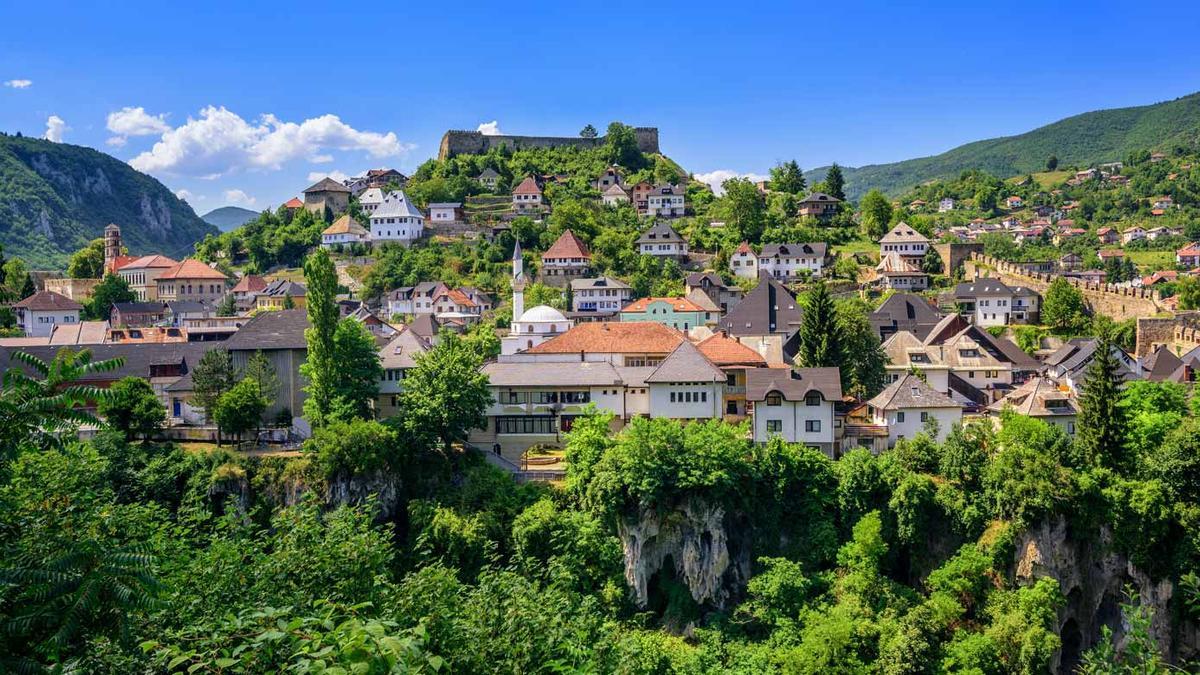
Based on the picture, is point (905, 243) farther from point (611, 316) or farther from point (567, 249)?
point (567, 249)

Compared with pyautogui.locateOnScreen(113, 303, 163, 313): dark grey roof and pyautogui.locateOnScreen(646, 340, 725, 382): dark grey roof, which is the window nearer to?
pyautogui.locateOnScreen(646, 340, 725, 382): dark grey roof

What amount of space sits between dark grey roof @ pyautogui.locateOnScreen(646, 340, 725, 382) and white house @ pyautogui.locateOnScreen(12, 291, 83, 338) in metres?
52.5

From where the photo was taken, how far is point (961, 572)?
108ft

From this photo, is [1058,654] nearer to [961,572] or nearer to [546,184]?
[961,572]

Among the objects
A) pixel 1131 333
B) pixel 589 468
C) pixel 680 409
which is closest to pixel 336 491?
pixel 589 468

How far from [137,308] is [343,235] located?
24365 millimetres

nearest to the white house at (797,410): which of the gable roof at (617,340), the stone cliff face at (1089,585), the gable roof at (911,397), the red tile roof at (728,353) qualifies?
the gable roof at (911,397)

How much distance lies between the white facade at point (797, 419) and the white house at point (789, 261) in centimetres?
4602

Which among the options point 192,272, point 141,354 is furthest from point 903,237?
point 192,272

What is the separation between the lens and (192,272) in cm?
8488

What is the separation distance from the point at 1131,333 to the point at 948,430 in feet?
122

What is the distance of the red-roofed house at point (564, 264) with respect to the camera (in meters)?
82.8

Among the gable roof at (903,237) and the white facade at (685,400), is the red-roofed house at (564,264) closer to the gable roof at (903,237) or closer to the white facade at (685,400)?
the gable roof at (903,237)

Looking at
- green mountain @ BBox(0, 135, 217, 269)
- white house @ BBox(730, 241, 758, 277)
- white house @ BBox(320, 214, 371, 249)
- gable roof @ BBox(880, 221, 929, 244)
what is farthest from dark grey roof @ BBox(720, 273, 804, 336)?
green mountain @ BBox(0, 135, 217, 269)
